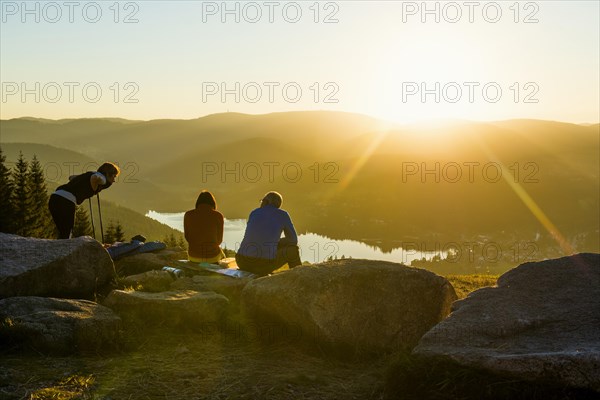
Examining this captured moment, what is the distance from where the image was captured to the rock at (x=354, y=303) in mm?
9094

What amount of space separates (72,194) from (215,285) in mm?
5419

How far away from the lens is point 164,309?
9734 mm

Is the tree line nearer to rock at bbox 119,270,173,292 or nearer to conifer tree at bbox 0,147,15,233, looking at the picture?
conifer tree at bbox 0,147,15,233

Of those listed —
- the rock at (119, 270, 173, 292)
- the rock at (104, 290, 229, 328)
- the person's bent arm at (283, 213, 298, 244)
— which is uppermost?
the person's bent arm at (283, 213, 298, 244)

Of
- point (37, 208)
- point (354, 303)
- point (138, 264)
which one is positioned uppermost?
point (37, 208)

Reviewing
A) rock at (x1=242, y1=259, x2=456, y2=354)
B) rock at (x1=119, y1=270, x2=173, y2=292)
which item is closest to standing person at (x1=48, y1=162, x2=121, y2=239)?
rock at (x1=119, y1=270, x2=173, y2=292)

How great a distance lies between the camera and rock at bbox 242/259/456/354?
909 cm

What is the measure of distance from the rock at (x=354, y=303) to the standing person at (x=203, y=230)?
4162 millimetres

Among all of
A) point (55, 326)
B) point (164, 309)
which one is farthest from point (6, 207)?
point (55, 326)

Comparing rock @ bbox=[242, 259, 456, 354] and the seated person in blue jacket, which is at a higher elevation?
the seated person in blue jacket

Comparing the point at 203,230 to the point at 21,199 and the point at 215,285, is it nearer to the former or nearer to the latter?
the point at 215,285

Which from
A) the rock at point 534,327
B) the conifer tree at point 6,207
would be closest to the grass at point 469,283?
the rock at point 534,327

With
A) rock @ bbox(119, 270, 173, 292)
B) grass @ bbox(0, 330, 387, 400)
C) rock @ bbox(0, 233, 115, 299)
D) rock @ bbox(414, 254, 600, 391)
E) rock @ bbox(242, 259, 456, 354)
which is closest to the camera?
rock @ bbox(414, 254, 600, 391)

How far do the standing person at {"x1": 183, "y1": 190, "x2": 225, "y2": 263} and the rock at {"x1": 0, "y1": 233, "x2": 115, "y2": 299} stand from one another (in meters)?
2.49
